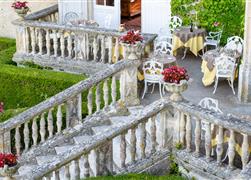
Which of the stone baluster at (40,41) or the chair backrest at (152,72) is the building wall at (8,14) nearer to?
the stone baluster at (40,41)

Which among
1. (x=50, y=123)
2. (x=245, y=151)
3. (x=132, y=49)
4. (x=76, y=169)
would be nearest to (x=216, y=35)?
(x=132, y=49)

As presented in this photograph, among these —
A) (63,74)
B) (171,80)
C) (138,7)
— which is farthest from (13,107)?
(138,7)

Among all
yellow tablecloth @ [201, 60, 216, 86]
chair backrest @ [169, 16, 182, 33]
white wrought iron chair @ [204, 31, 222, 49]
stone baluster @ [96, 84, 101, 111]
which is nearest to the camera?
stone baluster @ [96, 84, 101, 111]

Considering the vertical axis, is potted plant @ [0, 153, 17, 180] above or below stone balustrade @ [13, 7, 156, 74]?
below

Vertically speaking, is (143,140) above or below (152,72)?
below

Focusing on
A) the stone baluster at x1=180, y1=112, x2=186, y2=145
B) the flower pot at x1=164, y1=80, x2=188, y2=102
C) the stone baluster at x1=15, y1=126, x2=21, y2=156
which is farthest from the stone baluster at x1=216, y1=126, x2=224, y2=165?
the stone baluster at x1=15, y1=126, x2=21, y2=156

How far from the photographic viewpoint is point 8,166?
369 inches

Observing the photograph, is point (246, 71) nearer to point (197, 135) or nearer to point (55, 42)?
point (197, 135)

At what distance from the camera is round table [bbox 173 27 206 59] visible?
15.6 metres

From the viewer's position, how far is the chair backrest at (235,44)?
14498mm

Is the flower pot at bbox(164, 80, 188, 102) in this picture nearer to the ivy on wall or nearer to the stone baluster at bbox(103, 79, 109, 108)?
the stone baluster at bbox(103, 79, 109, 108)

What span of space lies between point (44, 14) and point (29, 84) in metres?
2.61

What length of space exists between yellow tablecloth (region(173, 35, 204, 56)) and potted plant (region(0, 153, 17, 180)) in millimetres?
7071

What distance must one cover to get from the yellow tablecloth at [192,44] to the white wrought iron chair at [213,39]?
155 mm
